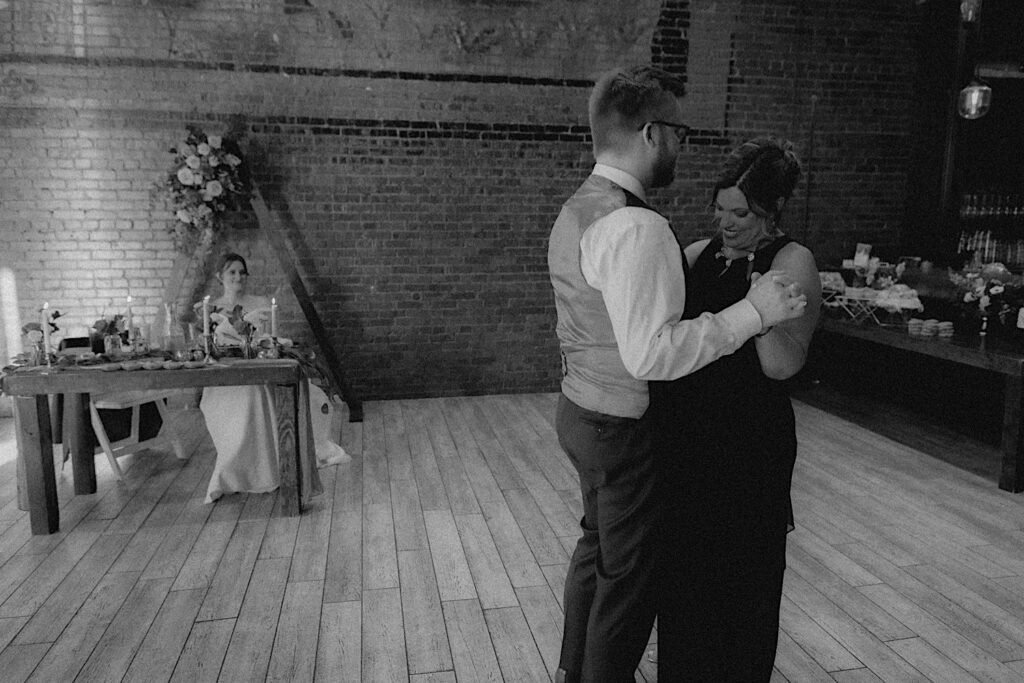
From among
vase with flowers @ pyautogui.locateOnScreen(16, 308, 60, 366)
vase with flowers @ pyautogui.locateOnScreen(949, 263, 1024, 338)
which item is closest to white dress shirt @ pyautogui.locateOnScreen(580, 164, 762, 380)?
vase with flowers @ pyautogui.locateOnScreen(16, 308, 60, 366)

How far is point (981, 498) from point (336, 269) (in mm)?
4719

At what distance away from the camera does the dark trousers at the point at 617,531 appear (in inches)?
73.4

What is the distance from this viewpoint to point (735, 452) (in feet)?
6.37

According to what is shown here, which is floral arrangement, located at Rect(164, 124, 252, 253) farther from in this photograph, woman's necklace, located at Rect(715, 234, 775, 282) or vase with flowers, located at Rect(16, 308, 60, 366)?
woman's necklace, located at Rect(715, 234, 775, 282)

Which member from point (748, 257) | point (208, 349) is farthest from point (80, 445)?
point (748, 257)

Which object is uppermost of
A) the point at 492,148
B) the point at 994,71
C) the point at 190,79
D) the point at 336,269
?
the point at 994,71

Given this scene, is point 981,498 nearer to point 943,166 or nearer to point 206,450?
point 943,166

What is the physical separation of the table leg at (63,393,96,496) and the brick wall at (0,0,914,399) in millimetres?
1672

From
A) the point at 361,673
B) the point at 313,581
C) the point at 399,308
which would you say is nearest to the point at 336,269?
the point at 399,308

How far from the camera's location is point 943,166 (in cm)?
700

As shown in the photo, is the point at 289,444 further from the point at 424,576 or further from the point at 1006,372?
the point at 1006,372

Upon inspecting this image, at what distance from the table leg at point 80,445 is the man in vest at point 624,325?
10.8 ft

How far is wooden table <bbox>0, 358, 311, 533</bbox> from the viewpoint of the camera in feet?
11.5

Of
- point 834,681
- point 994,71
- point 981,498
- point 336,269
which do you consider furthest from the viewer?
point 994,71
